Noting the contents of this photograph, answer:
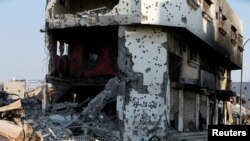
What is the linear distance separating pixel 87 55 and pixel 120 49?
171 inches

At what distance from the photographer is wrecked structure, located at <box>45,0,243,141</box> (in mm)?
18062

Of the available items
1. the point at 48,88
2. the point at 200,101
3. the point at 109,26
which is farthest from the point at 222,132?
the point at 200,101

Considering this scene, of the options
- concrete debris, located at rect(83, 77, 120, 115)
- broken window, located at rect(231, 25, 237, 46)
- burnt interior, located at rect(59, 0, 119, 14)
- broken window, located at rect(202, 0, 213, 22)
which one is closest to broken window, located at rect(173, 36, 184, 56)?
broken window, located at rect(202, 0, 213, 22)

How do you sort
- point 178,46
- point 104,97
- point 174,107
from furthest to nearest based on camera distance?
point 178,46 < point 174,107 < point 104,97

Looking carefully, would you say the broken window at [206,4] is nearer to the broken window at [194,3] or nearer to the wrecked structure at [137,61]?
the wrecked structure at [137,61]

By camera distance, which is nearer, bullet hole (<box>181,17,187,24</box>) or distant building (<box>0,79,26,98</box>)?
bullet hole (<box>181,17,187,24</box>)

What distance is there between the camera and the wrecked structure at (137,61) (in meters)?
18.1

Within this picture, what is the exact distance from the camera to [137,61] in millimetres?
18172

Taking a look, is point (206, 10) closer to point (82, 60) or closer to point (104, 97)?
point (82, 60)

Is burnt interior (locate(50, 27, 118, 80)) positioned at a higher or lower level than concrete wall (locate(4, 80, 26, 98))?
higher

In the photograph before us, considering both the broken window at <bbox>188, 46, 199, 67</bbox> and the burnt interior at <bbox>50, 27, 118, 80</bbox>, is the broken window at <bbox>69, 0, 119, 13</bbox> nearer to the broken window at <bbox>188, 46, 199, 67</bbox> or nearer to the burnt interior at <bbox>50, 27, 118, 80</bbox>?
the burnt interior at <bbox>50, 27, 118, 80</bbox>

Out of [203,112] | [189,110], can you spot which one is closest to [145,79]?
[189,110]

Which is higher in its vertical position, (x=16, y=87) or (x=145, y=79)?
(x=145, y=79)

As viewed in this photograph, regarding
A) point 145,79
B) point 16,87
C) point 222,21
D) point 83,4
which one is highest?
point 83,4
